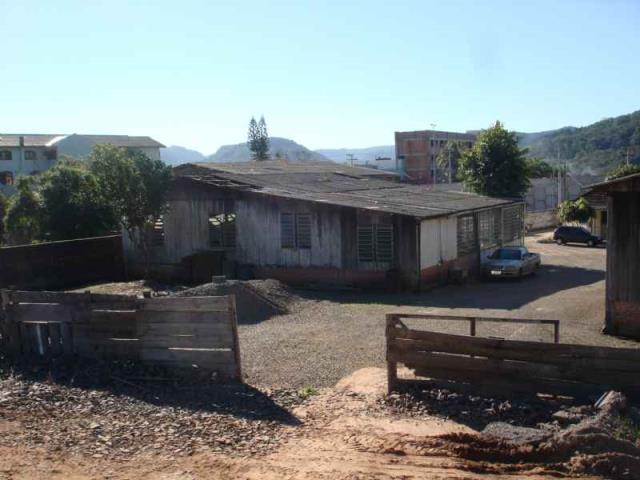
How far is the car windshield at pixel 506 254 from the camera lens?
28.9m

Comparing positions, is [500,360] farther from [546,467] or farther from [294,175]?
[294,175]

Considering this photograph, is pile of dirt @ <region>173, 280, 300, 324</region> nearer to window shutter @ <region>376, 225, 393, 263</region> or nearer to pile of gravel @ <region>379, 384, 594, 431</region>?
window shutter @ <region>376, 225, 393, 263</region>

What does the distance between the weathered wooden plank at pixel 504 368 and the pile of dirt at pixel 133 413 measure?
1926mm

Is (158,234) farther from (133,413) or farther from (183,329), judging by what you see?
(133,413)

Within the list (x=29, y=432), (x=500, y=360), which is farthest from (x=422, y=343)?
(x=29, y=432)

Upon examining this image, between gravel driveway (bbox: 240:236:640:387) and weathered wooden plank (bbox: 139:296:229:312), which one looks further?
gravel driveway (bbox: 240:236:640:387)

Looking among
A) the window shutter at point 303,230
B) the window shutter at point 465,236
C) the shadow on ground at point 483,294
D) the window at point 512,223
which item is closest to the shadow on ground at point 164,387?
the shadow on ground at point 483,294

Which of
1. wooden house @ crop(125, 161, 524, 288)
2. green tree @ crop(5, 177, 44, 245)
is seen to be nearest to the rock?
wooden house @ crop(125, 161, 524, 288)

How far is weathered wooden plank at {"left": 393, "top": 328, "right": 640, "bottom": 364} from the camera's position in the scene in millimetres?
8953

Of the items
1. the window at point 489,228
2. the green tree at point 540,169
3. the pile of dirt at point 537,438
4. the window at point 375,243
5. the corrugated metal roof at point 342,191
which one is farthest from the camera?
the green tree at point 540,169

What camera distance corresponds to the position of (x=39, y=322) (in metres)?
12.4

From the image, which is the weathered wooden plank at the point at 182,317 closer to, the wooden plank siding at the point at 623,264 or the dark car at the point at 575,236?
the wooden plank siding at the point at 623,264

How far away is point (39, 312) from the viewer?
1238 cm

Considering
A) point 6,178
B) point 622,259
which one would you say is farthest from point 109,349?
point 6,178
